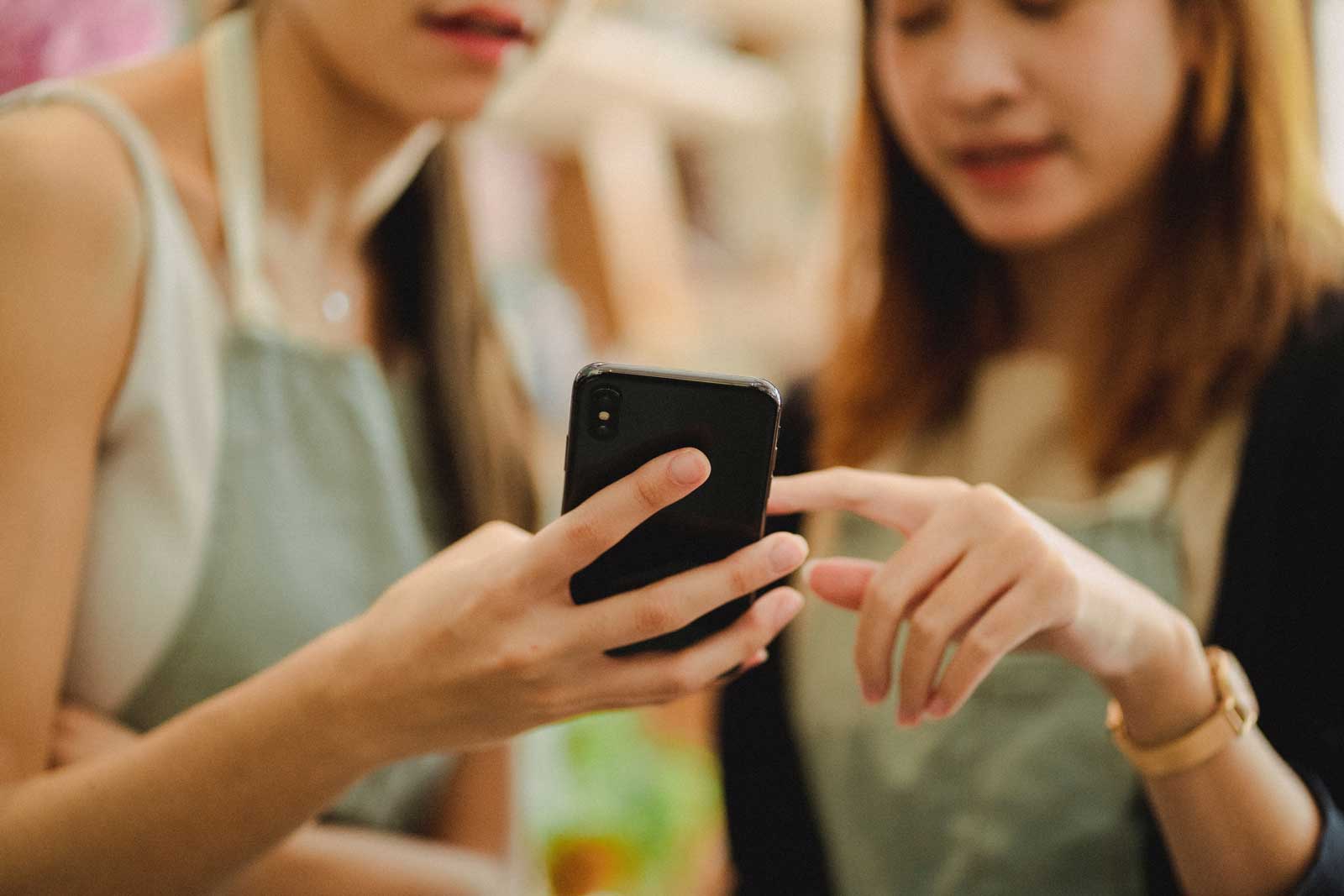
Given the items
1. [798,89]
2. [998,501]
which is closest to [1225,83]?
[998,501]

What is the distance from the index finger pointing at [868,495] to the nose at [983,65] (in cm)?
35

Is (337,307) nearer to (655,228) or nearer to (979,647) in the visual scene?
(979,647)

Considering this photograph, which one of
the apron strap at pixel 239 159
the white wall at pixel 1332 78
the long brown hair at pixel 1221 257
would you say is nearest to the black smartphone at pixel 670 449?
the apron strap at pixel 239 159

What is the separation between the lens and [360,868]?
601 mm

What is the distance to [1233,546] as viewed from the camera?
66cm

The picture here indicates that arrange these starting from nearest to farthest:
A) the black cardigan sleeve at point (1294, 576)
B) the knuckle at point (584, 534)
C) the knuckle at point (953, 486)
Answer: the knuckle at point (584, 534) < the knuckle at point (953, 486) < the black cardigan sleeve at point (1294, 576)

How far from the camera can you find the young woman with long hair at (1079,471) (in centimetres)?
51

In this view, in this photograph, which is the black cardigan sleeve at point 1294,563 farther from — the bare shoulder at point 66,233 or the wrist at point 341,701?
the bare shoulder at point 66,233

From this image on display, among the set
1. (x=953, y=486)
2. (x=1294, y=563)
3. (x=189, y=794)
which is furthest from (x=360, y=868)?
(x=1294, y=563)

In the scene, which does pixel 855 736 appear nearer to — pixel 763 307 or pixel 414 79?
pixel 414 79

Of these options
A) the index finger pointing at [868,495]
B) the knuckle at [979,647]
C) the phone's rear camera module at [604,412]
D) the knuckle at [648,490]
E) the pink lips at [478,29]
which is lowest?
the knuckle at [979,647]

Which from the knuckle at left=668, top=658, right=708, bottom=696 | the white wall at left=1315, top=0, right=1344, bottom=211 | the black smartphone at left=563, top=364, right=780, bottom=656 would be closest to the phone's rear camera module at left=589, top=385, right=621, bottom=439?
the black smartphone at left=563, top=364, right=780, bottom=656

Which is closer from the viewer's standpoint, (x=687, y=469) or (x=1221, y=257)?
(x=687, y=469)

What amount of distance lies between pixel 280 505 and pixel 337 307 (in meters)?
0.19
